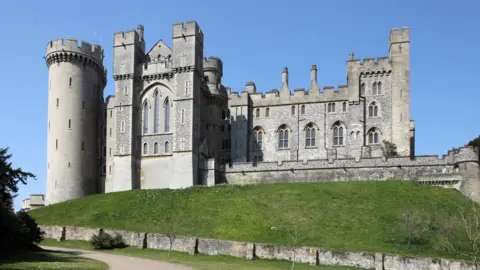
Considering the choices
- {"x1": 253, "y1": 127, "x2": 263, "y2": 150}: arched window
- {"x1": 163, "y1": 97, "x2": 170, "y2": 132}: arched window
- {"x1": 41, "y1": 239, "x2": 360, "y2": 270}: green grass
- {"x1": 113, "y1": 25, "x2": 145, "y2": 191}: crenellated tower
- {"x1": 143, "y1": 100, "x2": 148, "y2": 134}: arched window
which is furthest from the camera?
{"x1": 253, "y1": 127, "x2": 263, "y2": 150}: arched window

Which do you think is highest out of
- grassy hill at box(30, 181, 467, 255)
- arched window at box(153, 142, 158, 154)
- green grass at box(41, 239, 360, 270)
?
arched window at box(153, 142, 158, 154)

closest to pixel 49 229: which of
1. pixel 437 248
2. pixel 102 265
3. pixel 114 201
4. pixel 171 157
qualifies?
pixel 114 201

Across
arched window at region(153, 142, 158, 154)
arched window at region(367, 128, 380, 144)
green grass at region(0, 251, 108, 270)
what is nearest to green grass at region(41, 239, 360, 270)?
green grass at region(0, 251, 108, 270)

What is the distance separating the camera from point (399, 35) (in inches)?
2884

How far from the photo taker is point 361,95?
74688 millimetres

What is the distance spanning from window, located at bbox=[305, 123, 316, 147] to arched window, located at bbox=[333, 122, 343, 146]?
2.62 metres

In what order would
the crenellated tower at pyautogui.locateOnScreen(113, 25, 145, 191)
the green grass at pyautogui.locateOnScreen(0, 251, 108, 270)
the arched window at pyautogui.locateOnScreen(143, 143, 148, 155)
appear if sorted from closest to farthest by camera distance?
the green grass at pyautogui.locateOnScreen(0, 251, 108, 270) → the crenellated tower at pyautogui.locateOnScreen(113, 25, 145, 191) → the arched window at pyautogui.locateOnScreen(143, 143, 148, 155)

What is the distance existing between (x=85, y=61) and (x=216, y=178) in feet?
72.2

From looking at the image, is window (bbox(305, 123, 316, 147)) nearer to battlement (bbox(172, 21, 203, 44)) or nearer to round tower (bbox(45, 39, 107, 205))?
battlement (bbox(172, 21, 203, 44))

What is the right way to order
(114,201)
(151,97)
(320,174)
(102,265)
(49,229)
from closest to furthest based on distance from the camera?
(102,265) < (49,229) < (114,201) < (320,174) < (151,97)

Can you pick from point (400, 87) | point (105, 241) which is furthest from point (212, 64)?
point (105, 241)

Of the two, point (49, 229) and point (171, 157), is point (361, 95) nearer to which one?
point (171, 157)

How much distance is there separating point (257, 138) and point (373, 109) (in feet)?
48.5

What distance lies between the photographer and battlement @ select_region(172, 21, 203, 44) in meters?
72.1
